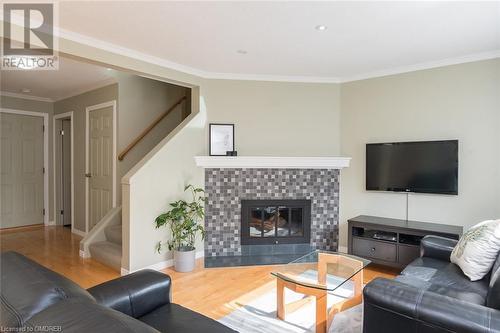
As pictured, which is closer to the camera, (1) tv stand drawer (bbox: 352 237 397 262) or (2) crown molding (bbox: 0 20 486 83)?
(2) crown molding (bbox: 0 20 486 83)

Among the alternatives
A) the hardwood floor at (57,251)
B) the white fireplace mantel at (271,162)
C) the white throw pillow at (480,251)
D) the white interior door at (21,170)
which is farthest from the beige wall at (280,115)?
the white interior door at (21,170)

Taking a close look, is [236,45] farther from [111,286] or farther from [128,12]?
[111,286]

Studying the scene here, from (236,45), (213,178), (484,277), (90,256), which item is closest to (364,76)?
(236,45)

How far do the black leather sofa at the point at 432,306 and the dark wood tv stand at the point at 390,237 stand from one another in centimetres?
108

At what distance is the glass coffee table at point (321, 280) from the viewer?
2.18 meters

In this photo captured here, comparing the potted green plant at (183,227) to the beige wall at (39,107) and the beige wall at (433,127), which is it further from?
the beige wall at (39,107)

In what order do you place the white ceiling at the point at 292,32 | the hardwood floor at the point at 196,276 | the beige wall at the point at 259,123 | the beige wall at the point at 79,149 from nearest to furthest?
the white ceiling at the point at 292,32 < the hardwood floor at the point at 196,276 < the beige wall at the point at 259,123 < the beige wall at the point at 79,149

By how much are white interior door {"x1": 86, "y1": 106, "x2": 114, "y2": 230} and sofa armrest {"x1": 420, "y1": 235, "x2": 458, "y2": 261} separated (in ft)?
13.3

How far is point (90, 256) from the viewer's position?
4.05 meters

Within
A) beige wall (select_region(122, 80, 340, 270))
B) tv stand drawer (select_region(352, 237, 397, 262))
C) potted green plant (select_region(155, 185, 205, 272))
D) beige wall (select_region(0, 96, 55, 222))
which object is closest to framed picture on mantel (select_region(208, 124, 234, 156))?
beige wall (select_region(122, 80, 340, 270))

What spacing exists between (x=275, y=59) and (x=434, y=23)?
1559 mm

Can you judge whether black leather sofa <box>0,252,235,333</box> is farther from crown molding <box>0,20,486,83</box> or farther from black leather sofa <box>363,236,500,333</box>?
crown molding <box>0,20,486,83</box>

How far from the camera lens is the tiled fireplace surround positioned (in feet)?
13.2

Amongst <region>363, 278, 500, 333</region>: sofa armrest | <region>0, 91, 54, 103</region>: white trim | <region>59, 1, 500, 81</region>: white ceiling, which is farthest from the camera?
<region>0, 91, 54, 103</region>: white trim
